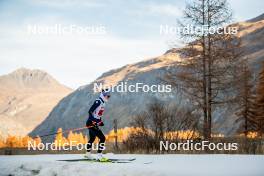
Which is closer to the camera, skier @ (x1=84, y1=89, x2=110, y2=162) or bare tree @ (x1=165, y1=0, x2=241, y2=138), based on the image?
skier @ (x1=84, y1=89, x2=110, y2=162)

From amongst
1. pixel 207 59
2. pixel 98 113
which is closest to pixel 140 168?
pixel 98 113

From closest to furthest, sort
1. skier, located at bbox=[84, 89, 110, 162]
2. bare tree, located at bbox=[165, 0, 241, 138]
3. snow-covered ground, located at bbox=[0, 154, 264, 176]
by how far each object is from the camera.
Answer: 1. snow-covered ground, located at bbox=[0, 154, 264, 176]
2. skier, located at bbox=[84, 89, 110, 162]
3. bare tree, located at bbox=[165, 0, 241, 138]

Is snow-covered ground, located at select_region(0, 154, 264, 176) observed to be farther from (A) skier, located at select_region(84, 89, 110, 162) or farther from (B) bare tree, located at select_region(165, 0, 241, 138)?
(B) bare tree, located at select_region(165, 0, 241, 138)

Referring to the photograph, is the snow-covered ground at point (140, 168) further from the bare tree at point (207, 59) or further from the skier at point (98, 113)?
the bare tree at point (207, 59)

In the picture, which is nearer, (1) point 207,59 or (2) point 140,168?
(2) point 140,168

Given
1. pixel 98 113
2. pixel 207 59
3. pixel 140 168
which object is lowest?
pixel 140 168

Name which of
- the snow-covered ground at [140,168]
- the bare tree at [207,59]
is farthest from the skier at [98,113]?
the bare tree at [207,59]

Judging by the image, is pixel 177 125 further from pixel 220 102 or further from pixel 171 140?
pixel 220 102

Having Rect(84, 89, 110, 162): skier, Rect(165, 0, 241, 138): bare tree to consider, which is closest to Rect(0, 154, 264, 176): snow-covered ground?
Rect(84, 89, 110, 162): skier

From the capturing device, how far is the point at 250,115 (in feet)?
143

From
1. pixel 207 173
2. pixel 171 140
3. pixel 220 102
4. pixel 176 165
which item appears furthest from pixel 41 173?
pixel 220 102

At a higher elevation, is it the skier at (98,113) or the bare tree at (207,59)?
the bare tree at (207,59)

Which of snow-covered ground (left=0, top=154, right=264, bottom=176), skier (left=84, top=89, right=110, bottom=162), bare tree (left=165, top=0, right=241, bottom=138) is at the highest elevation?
bare tree (left=165, top=0, right=241, bottom=138)

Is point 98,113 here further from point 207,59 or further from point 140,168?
point 207,59
